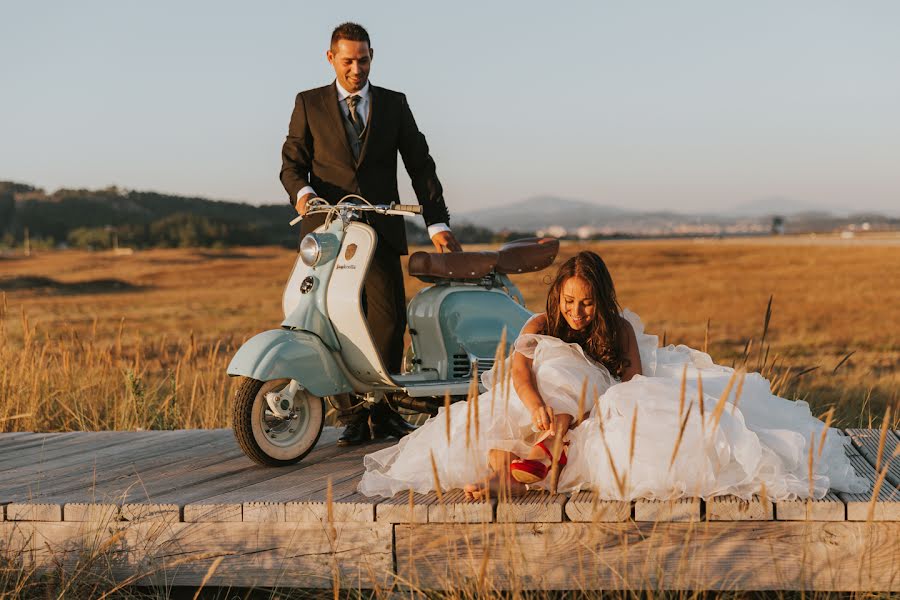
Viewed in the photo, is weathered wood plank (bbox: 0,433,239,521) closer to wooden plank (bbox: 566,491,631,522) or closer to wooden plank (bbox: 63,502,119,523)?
wooden plank (bbox: 63,502,119,523)

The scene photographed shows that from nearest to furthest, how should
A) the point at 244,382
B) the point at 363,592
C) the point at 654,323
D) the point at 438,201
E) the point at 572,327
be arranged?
the point at 363,592 < the point at 572,327 < the point at 244,382 < the point at 438,201 < the point at 654,323

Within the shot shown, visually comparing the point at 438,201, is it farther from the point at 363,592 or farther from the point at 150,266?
the point at 150,266

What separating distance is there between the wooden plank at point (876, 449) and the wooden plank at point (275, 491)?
1704 millimetres

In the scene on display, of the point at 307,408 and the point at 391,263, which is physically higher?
the point at 391,263

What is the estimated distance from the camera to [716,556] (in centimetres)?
262

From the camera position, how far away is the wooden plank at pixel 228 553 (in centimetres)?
277

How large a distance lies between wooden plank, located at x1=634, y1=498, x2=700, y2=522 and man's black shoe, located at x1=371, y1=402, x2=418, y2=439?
6.47 feet

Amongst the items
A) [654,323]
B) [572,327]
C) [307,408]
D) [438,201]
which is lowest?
[654,323]

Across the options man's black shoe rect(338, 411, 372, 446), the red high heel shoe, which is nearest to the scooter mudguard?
man's black shoe rect(338, 411, 372, 446)

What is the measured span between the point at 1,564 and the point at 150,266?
33.1 meters

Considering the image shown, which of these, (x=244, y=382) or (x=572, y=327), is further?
(x=244, y=382)

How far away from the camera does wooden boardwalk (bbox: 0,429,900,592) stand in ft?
8.54

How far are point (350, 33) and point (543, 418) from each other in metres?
1.94

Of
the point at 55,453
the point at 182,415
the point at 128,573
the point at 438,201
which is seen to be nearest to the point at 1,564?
the point at 128,573
